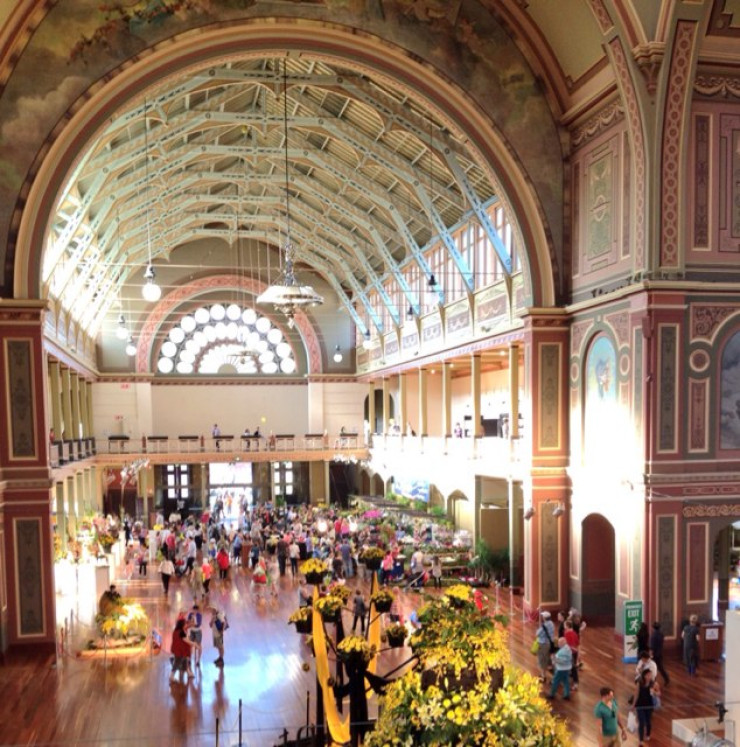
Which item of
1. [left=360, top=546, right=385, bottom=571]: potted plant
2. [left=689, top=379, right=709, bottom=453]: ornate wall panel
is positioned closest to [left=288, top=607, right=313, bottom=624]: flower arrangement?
[left=360, top=546, right=385, bottom=571]: potted plant

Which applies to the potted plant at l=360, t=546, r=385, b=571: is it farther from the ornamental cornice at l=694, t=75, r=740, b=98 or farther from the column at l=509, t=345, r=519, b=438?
the ornamental cornice at l=694, t=75, r=740, b=98

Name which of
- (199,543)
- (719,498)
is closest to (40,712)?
(719,498)

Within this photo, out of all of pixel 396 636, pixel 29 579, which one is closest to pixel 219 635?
pixel 29 579

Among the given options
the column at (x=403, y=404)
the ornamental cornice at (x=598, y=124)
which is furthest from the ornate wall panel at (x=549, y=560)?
the column at (x=403, y=404)

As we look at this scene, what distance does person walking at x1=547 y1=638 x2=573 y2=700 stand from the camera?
33.9ft

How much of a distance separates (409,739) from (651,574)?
9.94 m

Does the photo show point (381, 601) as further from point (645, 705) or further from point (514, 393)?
point (514, 393)

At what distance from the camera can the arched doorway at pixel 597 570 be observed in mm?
14375

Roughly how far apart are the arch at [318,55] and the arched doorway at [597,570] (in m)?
4.58

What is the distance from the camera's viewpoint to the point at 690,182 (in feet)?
40.1

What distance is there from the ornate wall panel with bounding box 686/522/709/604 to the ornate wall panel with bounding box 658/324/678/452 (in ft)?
4.68

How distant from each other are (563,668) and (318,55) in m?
11.4

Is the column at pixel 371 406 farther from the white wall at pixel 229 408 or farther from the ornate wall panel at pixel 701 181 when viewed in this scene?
the ornate wall panel at pixel 701 181

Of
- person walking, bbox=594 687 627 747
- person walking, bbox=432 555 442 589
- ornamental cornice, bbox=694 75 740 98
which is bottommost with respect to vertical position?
person walking, bbox=432 555 442 589
